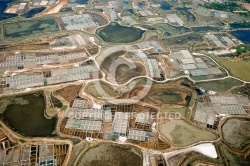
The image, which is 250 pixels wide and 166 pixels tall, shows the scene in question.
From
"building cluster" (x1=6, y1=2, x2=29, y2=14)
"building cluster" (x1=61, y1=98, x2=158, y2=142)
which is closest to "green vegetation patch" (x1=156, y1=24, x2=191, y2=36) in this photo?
"building cluster" (x1=61, y1=98, x2=158, y2=142)

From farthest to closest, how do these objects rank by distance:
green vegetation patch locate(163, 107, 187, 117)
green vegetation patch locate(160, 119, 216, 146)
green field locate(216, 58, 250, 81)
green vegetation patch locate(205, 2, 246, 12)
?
green vegetation patch locate(205, 2, 246, 12) → green field locate(216, 58, 250, 81) → green vegetation patch locate(163, 107, 187, 117) → green vegetation patch locate(160, 119, 216, 146)

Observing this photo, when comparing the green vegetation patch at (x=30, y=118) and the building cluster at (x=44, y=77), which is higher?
the building cluster at (x=44, y=77)

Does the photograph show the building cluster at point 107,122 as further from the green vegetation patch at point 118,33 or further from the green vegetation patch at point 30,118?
the green vegetation patch at point 118,33

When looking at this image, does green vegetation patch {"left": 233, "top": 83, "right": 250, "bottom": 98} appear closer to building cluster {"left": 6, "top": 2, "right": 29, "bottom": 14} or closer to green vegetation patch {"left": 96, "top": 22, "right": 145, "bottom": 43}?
green vegetation patch {"left": 96, "top": 22, "right": 145, "bottom": 43}

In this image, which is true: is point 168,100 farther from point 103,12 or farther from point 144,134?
point 103,12

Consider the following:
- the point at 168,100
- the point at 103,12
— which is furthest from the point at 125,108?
the point at 103,12

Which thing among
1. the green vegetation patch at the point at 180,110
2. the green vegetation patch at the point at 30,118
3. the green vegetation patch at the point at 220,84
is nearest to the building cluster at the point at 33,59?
the green vegetation patch at the point at 30,118

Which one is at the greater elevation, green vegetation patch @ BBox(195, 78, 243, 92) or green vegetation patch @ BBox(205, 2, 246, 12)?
green vegetation patch @ BBox(205, 2, 246, 12)
